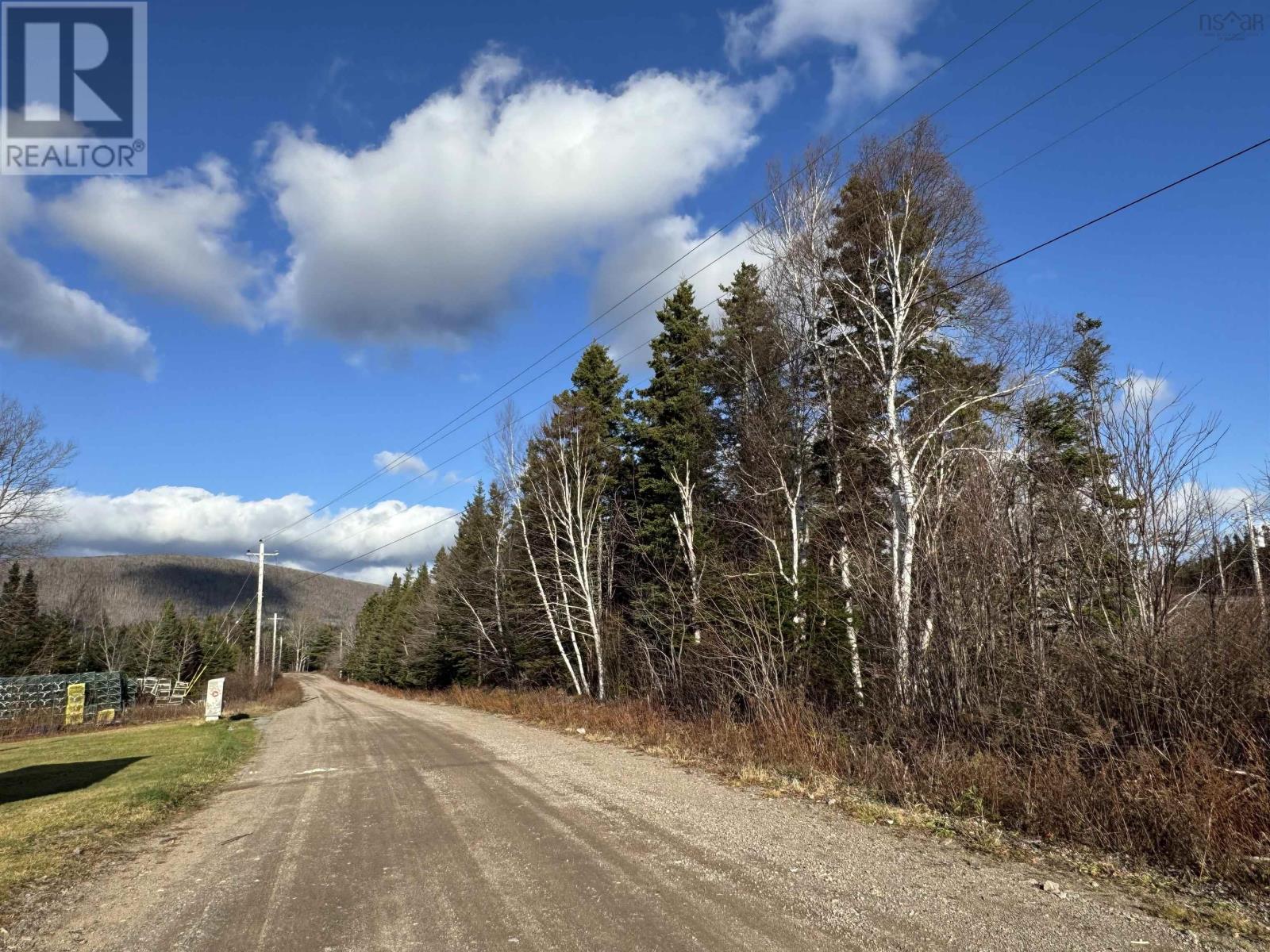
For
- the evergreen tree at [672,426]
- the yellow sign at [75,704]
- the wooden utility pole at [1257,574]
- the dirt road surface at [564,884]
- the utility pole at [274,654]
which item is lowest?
the utility pole at [274,654]

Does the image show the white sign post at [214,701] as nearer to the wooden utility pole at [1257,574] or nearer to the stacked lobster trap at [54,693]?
the stacked lobster trap at [54,693]

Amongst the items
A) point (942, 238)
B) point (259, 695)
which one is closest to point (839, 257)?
point (942, 238)

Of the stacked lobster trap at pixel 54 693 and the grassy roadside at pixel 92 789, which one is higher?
the grassy roadside at pixel 92 789

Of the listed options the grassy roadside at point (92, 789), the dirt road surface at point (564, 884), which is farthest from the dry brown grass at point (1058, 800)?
the grassy roadside at point (92, 789)

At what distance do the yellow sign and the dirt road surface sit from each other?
25.9 m

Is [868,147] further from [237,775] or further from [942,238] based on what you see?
[237,775]

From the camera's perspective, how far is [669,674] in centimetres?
1767

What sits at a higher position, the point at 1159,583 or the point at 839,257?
the point at 839,257

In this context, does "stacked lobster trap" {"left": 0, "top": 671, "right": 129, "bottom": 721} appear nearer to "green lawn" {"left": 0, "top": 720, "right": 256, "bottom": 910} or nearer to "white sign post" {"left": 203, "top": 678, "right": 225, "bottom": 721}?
"green lawn" {"left": 0, "top": 720, "right": 256, "bottom": 910}

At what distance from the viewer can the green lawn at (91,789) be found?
6.63 meters

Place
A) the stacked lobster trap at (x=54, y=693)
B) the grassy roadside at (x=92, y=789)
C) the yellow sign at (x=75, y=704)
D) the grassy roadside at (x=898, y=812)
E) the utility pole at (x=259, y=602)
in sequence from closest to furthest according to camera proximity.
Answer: the grassy roadside at (x=898, y=812) → the grassy roadside at (x=92, y=789) → the stacked lobster trap at (x=54, y=693) → the yellow sign at (x=75, y=704) → the utility pole at (x=259, y=602)

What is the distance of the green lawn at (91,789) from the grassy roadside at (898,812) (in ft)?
24.0

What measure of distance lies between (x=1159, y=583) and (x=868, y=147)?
10.5 m

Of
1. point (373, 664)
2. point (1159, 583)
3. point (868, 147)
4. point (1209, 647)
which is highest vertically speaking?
point (868, 147)
